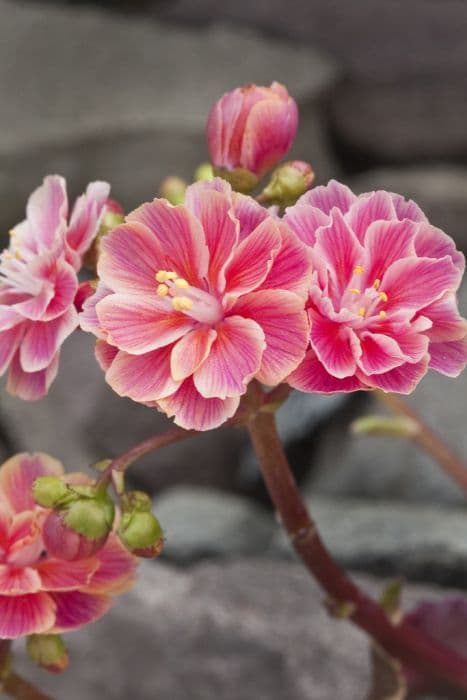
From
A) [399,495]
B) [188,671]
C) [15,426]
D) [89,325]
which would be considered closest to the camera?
[89,325]

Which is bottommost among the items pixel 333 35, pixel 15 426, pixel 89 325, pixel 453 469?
pixel 15 426

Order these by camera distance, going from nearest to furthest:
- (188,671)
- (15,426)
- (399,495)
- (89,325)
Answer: (89,325) → (188,671) → (399,495) → (15,426)

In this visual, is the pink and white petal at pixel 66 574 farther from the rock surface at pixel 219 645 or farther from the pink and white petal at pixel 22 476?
the rock surface at pixel 219 645

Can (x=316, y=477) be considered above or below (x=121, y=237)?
below

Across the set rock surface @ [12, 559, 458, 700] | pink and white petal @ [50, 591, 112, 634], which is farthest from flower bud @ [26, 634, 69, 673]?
rock surface @ [12, 559, 458, 700]

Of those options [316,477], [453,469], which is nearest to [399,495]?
[316,477]

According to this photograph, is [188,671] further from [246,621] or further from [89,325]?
[89,325]

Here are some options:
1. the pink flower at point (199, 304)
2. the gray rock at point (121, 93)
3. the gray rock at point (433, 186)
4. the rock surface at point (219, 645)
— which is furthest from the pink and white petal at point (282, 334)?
the gray rock at point (121, 93)

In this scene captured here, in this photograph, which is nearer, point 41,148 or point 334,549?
point 334,549
